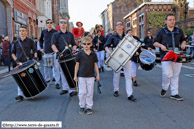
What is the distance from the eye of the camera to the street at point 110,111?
4.30 metres

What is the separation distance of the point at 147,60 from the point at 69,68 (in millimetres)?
2956

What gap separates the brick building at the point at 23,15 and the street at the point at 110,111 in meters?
16.2

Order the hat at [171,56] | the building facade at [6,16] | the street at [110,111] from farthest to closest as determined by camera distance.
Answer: the building facade at [6,16], the hat at [171,56], the street at [110,111]

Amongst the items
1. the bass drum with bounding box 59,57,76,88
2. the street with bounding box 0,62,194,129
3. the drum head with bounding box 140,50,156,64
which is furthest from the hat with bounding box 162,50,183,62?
the bass drum with bounding box 59,57,76,88

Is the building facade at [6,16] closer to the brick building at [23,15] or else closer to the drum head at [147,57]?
the brick building at [23,15]

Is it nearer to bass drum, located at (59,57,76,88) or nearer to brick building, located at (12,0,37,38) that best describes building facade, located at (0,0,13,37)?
brick building, located at (12,0,37,38)

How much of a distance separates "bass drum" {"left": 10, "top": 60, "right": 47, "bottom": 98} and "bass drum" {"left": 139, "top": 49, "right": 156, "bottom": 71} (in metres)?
3.33

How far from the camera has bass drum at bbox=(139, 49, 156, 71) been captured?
7.77 metres

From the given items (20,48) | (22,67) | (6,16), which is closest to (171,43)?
(22,67)

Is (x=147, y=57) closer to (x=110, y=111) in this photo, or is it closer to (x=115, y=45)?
(x=115, y=45)

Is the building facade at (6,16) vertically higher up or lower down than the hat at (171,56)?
higher up

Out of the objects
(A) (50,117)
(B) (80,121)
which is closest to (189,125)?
(B) (80,121)

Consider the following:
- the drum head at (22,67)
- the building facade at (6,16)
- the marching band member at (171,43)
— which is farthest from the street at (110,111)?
the building facade at (6,16)

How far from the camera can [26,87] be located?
6.01 metres
